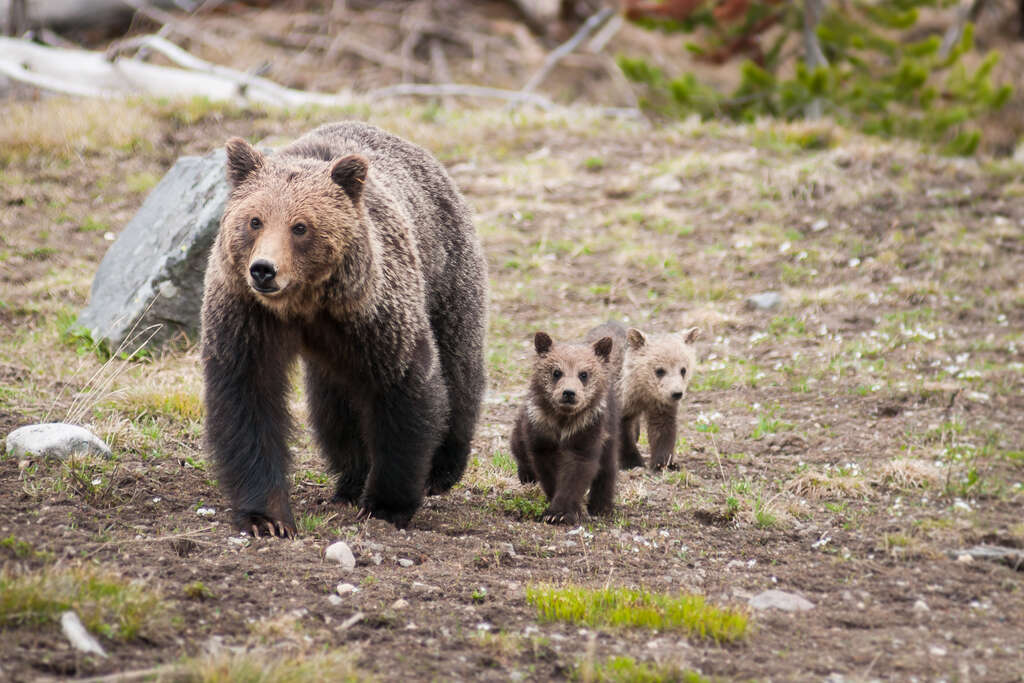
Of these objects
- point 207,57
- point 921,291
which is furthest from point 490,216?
point 207,57

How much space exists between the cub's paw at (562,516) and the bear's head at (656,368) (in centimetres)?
148

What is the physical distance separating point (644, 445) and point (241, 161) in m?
4.12

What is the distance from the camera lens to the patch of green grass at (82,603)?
3805 millimetres

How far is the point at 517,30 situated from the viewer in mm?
22109

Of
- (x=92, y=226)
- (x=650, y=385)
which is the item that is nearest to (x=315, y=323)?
(x=650, y=385)

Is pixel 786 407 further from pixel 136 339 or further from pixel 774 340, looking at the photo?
pixel 136 339

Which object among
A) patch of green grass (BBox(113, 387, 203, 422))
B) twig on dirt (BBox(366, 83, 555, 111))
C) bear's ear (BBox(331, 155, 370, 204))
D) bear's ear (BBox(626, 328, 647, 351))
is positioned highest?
twig on dirt (BBox(366, 83, 555, 111))

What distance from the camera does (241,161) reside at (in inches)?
211

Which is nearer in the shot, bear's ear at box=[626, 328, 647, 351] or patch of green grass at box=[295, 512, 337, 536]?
patch of green grass at box=[295, 512, 337, 536]

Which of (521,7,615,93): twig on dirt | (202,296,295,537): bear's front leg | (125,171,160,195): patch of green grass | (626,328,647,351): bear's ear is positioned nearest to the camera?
(202,296,295,537): bear's front leg

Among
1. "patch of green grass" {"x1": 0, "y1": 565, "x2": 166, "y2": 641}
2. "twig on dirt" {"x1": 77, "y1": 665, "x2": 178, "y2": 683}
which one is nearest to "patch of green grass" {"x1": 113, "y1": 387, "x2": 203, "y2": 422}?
"patch of green grass" {"x1": 0, "y1": 565, "x2": 166, "y2": 641}

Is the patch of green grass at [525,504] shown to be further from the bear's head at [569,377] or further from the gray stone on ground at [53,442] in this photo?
the gray stone on ground at [53,442]

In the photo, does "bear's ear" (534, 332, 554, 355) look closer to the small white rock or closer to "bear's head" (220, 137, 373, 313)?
"bear's head" (220, 137, 373, 313)

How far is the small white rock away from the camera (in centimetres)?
491
